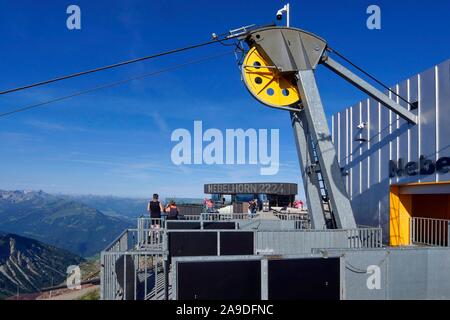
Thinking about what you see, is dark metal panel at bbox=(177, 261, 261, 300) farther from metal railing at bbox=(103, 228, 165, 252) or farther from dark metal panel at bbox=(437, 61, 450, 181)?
dark metal panel at bbox=(437, 61, 450, 181)

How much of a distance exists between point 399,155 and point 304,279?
9.48 m

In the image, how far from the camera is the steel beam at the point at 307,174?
1151 centimetres

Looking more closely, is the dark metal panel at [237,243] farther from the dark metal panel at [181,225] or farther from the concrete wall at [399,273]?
the concrete wall at [399,273]

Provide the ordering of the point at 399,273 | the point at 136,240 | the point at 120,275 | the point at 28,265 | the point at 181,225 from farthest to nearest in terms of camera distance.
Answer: the point at 28,265, the point at 181,225, the point at 136,240, the point at 120,275, the point at 399,273

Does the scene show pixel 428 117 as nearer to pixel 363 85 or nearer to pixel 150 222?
pixel 363 85

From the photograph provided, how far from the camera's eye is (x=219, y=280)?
4863mm

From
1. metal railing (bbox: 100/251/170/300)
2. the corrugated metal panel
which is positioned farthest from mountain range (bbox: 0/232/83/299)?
the corrugated metal panel

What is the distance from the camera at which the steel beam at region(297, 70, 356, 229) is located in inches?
407

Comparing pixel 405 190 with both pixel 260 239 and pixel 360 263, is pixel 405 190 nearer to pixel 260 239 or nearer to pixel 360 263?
pixel 260 239

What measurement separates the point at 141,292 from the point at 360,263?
5.60 metres

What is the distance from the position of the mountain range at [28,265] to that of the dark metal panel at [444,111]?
84.8 metres

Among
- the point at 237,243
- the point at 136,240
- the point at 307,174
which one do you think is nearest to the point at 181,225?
the point at 136,240

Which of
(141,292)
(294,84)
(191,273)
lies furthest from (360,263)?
(294,84)

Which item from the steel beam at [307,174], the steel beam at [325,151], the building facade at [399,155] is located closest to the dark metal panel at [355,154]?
the building facade at [399,155]
